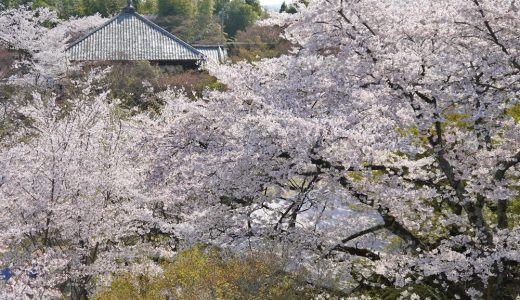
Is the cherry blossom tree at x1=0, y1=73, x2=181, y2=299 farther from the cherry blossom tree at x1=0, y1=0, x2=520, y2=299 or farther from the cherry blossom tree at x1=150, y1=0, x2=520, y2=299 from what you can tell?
the cherry blossom tree at x1=150, y1=0, x2=520, y2=299

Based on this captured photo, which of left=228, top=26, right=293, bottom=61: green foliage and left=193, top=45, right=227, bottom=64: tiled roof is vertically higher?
left=228, top=26, right=293, bottom=61: green foliage

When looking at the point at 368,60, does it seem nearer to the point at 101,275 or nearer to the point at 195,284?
the point at 195,284

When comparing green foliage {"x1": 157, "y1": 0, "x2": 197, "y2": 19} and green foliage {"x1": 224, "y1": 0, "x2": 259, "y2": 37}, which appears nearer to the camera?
green foliage {"x1": 157, "y1": 0, "x2": 197, "y2": 19}

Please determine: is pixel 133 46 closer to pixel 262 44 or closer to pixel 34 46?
pixel 34 46

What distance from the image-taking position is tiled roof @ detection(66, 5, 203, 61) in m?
26.5

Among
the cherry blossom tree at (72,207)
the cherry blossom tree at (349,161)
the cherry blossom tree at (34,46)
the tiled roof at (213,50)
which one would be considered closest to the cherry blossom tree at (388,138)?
the cherry blossom tree at (349,161)

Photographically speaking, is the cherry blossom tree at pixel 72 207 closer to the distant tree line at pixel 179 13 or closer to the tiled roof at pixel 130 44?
the tiled roof at pixel 130 44

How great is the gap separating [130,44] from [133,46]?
0.27 metres

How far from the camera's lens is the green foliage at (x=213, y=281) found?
686 centimetres

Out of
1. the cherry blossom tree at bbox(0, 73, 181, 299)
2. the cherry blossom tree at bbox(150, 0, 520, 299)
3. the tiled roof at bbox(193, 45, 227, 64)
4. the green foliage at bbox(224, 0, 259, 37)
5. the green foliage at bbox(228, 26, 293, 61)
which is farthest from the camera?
the green foliage at bbox(224, 0, 259, 37)

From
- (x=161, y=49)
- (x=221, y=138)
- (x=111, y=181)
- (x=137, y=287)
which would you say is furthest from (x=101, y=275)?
(x=161, y=49)

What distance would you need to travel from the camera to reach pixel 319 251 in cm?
715

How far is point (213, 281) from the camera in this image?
7137mm

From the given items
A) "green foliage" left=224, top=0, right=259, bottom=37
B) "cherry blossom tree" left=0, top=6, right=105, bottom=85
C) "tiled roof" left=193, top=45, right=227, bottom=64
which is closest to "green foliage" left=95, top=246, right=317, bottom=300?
"cherry blossom tree" left=0, top=6, right=105, bottom=85
